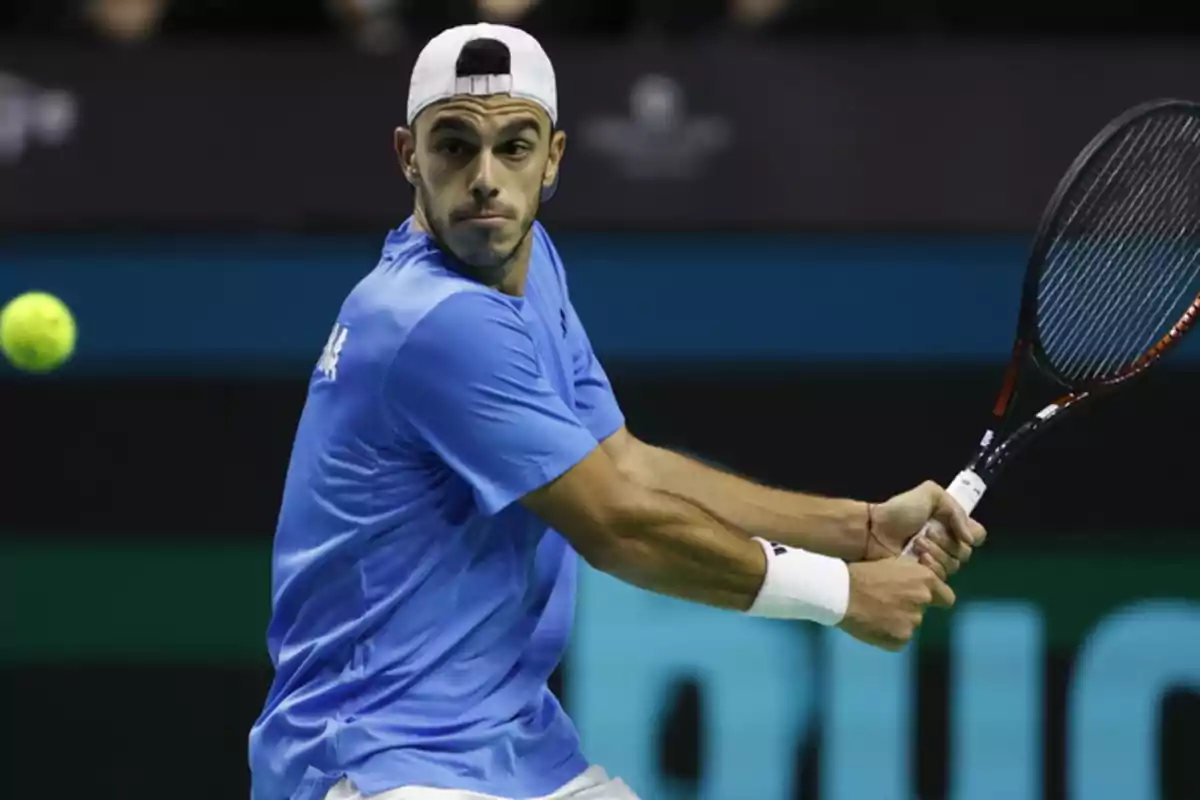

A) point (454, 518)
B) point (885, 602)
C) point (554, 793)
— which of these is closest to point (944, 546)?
point (885, 602)

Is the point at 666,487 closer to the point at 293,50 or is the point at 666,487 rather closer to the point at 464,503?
the point at 464,503

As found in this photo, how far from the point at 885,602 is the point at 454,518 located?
82 cm

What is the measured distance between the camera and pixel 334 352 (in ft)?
12.9

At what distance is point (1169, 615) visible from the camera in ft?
21.6

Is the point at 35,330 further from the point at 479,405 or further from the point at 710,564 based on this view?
the point at 710,564

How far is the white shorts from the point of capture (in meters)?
3.83

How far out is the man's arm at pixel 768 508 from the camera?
4.54 meters

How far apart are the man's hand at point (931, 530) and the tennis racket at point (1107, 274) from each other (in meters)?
0.03

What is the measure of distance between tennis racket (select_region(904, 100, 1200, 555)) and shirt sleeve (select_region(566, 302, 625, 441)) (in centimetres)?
65

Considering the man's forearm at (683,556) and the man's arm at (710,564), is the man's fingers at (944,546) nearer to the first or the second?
the man's arm at (710,564)

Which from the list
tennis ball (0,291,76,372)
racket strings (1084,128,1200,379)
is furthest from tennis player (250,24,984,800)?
racket strings (1084,128,1200,379)

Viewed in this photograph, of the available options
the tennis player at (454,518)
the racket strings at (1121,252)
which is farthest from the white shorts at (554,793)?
the racket strings at (1121,252)

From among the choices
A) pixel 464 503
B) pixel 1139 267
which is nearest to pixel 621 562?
pixel 464 503

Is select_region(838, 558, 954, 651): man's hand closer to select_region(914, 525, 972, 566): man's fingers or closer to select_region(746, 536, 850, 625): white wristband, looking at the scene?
select_region(746, 536, 850, 625): white wristband
